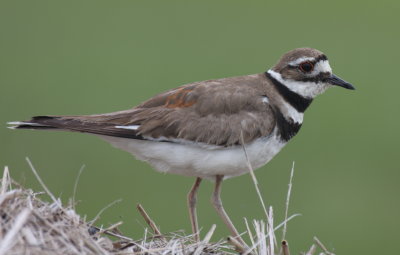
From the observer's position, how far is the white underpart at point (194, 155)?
7.23m

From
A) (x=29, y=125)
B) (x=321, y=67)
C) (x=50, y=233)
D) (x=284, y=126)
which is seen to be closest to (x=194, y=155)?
(x=284, y=126)

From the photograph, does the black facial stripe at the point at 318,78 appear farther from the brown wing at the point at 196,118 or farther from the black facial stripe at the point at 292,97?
the brown wing at the point at 196,118

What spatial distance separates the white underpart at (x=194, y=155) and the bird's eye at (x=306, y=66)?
0.89 metres

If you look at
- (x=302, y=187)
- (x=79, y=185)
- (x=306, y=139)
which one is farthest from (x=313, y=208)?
(x=79, y=185)

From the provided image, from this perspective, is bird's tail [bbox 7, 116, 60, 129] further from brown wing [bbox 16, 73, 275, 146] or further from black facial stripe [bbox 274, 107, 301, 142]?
black facial stripe [bbox 274, 107, 301, 142]

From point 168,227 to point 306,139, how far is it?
3.84 m

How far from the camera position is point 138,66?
52.0 feet

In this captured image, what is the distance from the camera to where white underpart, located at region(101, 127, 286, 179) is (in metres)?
7.23

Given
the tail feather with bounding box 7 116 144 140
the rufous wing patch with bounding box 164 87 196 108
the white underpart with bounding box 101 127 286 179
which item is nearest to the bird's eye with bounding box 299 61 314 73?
the white underpart with bounding box 101 127 286 179

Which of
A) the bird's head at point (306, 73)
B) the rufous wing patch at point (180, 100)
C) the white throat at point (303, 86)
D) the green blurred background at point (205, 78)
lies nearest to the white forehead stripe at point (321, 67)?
the bird's head at point (306, 73)

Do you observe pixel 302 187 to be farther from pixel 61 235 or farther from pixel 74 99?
pixel 61 235

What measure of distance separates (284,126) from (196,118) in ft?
2.76

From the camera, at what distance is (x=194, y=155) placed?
725 cm

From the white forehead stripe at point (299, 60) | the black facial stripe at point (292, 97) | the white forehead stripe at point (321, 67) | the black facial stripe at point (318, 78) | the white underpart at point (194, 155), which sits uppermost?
the white forehead stripe at point (299, 60)
